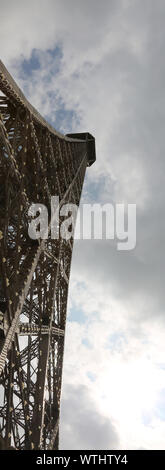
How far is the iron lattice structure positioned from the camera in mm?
8328

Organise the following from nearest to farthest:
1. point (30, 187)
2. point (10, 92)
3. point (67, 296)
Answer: point (10, 92), point (30, 187), point (67, 296)

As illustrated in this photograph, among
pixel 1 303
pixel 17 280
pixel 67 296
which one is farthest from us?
pixel 67 296

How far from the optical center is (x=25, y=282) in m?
9.31

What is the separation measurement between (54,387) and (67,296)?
17.7 ft

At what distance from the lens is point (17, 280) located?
8.82 metres

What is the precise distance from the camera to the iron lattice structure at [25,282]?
8328 millimetres

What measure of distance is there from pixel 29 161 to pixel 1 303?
650 centimetres

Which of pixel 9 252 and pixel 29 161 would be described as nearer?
pixel 9 252
